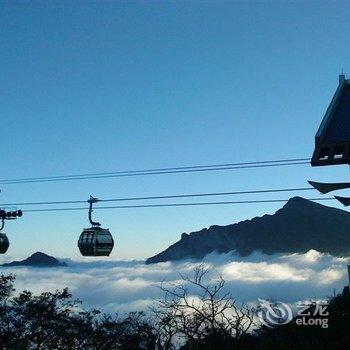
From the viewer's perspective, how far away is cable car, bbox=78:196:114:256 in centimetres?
2127

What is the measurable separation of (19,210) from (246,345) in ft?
43.5

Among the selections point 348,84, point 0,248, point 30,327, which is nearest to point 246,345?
point 348,84

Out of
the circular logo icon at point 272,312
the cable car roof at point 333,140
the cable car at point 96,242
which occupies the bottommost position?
the circular logo icon at point 272,312

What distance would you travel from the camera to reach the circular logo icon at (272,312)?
20.6 meters

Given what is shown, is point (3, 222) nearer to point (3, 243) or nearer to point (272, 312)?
point (3, 243)

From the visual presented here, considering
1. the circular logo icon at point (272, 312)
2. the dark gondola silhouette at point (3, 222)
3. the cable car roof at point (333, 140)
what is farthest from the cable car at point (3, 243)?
the cable car roof at point (333, 140)

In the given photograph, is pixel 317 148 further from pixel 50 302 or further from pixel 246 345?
pixel 50 302

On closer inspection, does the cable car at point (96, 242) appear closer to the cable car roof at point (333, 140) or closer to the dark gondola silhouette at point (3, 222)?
the dark gondola silhouette at point (3, 222)

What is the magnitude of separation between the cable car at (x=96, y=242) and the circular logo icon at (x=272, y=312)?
822 centimetres

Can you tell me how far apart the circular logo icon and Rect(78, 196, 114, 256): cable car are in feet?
27.0

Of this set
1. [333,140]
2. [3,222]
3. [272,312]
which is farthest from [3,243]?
[333,140]

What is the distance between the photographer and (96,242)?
21234mm

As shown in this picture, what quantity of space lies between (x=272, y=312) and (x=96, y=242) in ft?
32.8

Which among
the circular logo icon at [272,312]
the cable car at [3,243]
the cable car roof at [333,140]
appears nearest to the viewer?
the cable car roof at [333,140]
